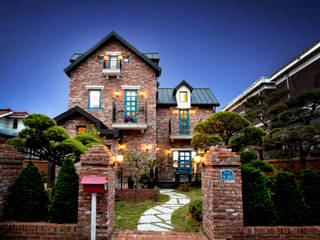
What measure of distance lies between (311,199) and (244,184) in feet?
5.12

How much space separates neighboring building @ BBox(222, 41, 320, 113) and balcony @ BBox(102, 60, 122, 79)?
11.8 meters

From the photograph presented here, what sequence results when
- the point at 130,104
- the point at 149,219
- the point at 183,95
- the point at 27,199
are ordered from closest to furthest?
1. the point at 27,199
2. the point at 149,219
3. the point at 130,104
4. the point at 183,95

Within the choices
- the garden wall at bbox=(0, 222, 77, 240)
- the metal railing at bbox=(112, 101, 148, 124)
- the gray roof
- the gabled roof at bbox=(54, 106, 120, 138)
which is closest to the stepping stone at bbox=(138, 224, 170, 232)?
the garden wall at bbox=(0, 222, 77, 240)

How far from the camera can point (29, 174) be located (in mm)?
4367

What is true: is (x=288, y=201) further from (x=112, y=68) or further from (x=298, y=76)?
(x=112, y=68)

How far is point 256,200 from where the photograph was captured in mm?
4059

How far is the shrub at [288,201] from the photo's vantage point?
4.02m

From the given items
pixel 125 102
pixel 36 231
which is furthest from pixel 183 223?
pixel 125 102

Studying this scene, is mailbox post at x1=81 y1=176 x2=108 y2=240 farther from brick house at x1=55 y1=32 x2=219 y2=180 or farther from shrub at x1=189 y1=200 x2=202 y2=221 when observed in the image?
brick house at x1=55 y1=32 x2=219 y2=180

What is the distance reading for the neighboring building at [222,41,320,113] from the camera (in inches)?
443

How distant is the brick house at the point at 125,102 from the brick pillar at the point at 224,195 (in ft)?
28.2

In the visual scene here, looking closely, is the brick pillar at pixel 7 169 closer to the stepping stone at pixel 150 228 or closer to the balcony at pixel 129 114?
the stepping stone at pixel 150 228

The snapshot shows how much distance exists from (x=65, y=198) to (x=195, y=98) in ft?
43.5

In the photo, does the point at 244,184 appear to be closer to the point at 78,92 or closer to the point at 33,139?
the point at 33,139
